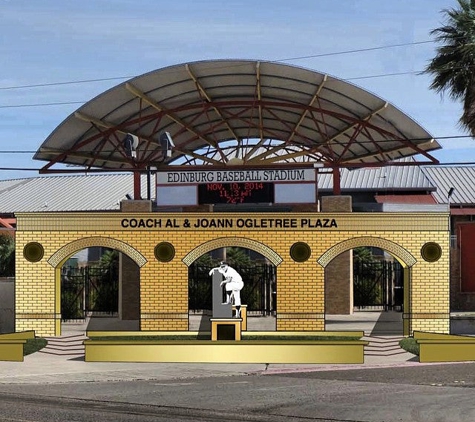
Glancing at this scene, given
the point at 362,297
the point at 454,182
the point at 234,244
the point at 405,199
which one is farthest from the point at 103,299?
the point at 454,182

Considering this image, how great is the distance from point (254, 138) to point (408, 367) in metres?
15.8

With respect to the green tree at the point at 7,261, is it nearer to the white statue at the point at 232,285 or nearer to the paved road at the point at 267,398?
the white statue at the point at 232,285

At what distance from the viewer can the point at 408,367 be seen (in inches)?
1208

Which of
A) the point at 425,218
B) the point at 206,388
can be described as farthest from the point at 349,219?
the point at 206,388

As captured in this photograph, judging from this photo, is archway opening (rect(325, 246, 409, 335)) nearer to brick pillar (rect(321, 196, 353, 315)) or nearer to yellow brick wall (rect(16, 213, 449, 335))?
brick pillar (rect(321, 196, 353, 315))

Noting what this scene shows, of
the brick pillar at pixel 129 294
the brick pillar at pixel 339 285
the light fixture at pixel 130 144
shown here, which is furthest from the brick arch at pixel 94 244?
the brick pillar at pixel 339 285

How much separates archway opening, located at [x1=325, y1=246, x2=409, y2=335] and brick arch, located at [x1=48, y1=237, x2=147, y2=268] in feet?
24.3

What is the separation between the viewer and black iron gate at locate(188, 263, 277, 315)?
41625 millimetres

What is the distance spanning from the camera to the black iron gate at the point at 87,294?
42500 millimetres

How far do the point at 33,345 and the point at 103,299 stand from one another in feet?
30.8

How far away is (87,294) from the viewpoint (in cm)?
4316

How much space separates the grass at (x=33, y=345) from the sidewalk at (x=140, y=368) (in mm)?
404

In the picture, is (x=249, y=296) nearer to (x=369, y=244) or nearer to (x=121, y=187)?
(x=369, y=244)

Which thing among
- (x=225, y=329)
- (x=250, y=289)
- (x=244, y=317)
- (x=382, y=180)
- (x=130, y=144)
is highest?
(x=382, y=180)
